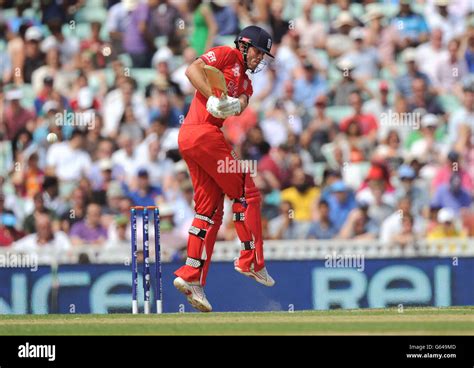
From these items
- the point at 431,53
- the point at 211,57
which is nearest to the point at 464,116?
the point at 431,53

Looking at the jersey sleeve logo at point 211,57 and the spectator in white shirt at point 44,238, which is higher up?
the jersey sleeve logo at point 211,57

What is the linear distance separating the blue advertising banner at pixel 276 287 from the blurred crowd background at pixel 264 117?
1436mm

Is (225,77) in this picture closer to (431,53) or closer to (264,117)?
(264,117)

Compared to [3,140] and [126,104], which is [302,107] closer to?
[126,104]

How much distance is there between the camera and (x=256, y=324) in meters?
9.77

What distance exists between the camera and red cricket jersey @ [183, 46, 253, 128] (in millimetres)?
10766

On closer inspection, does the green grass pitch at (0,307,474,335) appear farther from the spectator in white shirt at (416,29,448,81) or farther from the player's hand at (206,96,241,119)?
the spectator in white shirt at (416,29,448,81)

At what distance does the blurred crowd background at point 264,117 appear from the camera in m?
15.8

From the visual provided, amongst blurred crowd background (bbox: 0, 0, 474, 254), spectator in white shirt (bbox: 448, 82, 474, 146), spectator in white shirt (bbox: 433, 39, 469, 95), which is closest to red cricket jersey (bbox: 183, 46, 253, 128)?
blurred crowd background (bbox: 0, 0, 474, 254)

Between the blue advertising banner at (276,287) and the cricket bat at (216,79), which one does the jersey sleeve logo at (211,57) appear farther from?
the blue advertising banner at (276,287)

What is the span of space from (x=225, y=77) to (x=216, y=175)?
2.58 feet

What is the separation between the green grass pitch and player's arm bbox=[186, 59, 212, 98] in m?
1.78

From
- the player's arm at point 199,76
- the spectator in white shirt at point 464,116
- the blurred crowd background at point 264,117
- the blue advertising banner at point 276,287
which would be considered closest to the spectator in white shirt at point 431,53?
the blurred crowd background at point 264,117

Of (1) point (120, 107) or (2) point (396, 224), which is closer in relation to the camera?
(2) point (396, 224)
